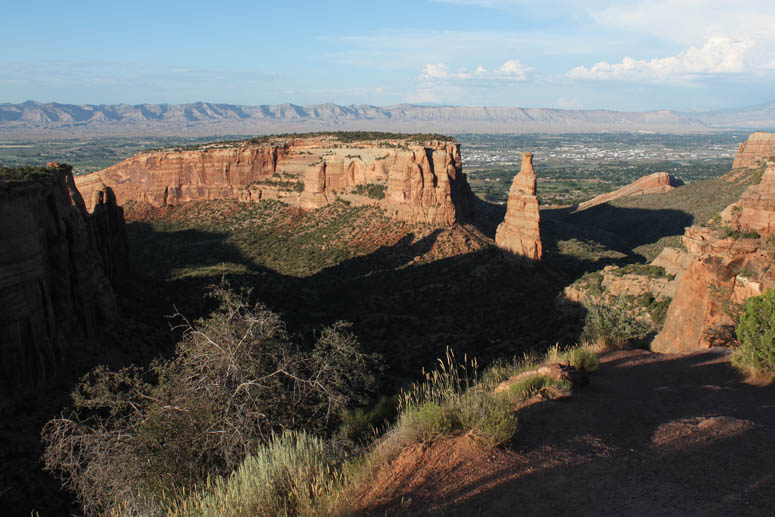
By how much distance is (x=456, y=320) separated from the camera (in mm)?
33500

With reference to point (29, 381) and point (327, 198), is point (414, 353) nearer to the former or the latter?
point (29, 381)

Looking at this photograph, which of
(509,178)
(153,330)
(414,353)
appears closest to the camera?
(153,330)

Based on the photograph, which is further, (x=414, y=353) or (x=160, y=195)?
(x=160, y=195)

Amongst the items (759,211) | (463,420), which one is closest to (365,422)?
(463,420)

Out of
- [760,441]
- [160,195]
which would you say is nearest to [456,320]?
[760,441]

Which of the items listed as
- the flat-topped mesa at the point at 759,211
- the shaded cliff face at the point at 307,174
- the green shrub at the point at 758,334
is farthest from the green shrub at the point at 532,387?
the shaded cliff face at the point at 307,174

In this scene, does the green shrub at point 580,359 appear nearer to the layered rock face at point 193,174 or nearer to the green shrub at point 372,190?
the green shrub at point 372,190

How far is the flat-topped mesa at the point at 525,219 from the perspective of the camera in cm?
3641

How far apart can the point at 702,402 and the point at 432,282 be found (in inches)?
1220

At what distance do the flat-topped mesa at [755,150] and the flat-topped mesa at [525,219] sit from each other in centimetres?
6192

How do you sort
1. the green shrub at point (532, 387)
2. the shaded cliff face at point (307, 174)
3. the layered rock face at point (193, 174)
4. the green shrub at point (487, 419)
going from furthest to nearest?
the layered rock face at point (193, 174)
the shaded cliff face at point (307, 174)
the green shrub at point (532, 387)
the green shrub at point (487, 419)

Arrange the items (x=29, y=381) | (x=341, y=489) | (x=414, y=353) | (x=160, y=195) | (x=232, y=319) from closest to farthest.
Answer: (x=341, y=489)
(x=232, y=319)
(x=29, y=381)
(x=414, y=353)
(x=160, y=195)

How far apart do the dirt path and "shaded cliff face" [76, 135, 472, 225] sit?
40.7m

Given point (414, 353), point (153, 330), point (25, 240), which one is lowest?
point (414, 353)
